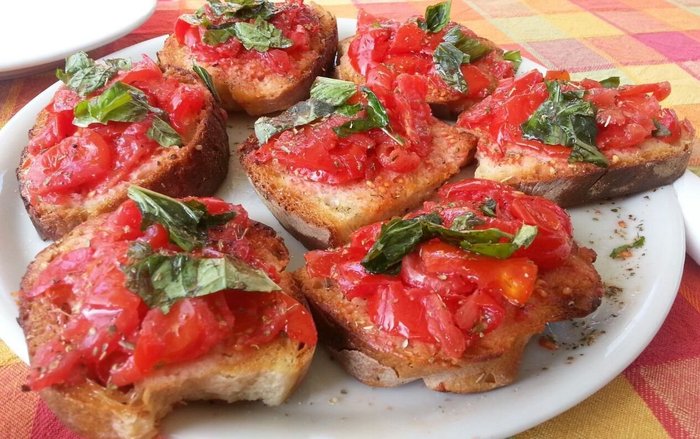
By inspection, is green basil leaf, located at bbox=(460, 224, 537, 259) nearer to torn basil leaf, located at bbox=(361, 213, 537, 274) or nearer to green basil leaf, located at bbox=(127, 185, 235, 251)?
torn basil leaf, located at bbox=(361, 213, 537, 274)

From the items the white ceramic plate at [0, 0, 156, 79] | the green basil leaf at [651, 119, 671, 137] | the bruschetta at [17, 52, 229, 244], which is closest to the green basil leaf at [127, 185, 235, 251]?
the bruschetta at [17, 52, 229, 244]

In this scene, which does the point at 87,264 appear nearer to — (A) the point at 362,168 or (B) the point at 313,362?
(B) the point at 313,362

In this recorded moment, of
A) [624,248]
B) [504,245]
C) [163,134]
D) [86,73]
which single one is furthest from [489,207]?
[86,73]

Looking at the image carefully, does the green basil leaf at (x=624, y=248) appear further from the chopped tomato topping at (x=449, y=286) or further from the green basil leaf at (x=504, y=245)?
the green basil leaf at (x=504, y=245)

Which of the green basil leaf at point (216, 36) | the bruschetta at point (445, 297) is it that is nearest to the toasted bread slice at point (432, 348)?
the bruschetta at point (445, 297)

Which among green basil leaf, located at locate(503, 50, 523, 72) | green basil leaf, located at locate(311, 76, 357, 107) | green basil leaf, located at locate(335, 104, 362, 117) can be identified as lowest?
green basil leaf, located at locate(503, 50, 523, 72)

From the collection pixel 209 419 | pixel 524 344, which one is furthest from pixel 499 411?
pixel 209 419
